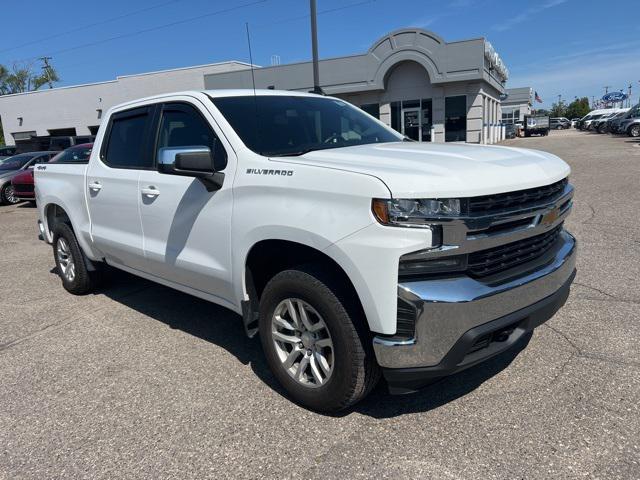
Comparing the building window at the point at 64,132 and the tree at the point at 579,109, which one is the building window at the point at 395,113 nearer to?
the building window at the point at 64,132

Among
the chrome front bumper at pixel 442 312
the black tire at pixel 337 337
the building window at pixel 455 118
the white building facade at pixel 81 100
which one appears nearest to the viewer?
the chrome front bumper at pixel 442 312

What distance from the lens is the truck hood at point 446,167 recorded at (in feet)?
8.27

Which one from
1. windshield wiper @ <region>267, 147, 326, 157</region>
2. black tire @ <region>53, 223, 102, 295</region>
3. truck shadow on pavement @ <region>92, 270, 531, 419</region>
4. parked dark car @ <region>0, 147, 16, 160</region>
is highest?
windshield wiper @ <region>267, 147, 326, 157</region>

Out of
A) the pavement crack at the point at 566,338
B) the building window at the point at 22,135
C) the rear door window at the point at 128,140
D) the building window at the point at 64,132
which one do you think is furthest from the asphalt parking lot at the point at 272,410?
the building window at the point at 22,135

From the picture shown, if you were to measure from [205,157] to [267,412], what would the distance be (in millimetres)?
1634

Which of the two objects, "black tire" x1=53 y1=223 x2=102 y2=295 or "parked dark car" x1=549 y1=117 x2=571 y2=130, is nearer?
"black tire" x1=53 y1=223 x2=102 y2=295

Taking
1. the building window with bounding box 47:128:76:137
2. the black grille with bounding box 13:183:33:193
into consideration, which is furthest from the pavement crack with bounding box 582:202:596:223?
the building window with bounding box 47:128:76:137

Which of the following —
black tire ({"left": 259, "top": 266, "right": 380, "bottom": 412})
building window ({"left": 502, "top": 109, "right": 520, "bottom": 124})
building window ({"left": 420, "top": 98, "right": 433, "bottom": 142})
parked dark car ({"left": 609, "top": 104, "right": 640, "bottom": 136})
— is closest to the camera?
black tire ({"left": 259, "top": 266, "right": 380, "bottom": 412})

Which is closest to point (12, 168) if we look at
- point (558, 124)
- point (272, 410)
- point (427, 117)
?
point (272, 410)

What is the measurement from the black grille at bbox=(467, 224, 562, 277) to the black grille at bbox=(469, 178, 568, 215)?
207mm

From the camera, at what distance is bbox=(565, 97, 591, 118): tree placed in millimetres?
124375

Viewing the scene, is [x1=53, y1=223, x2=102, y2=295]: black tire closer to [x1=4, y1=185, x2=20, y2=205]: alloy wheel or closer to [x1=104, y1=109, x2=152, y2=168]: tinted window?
[x1=104, y1=109, x2=152, y2=168]: tinted window

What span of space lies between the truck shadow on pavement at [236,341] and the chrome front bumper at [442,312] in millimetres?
413

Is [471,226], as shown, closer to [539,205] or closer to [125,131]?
[539,205]
